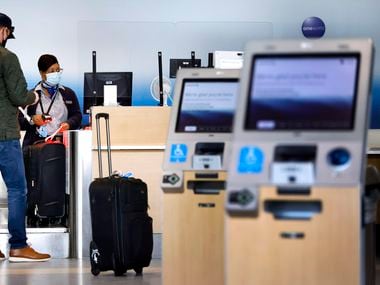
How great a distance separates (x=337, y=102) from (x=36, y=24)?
9446 mm

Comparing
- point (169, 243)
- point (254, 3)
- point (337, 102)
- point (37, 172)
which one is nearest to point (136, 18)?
point (254, 3)

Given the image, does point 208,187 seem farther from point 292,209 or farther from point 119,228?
point 119,228

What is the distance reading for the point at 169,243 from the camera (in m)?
5.27

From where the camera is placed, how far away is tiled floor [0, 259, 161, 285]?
7.04m

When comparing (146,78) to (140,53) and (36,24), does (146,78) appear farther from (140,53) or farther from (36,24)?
(36,24)

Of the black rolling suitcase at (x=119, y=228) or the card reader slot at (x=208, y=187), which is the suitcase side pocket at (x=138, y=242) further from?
the card reader slot at (x=208, y=187)

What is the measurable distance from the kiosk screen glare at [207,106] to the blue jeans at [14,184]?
2.70 m

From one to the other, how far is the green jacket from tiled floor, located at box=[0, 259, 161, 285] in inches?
38.6

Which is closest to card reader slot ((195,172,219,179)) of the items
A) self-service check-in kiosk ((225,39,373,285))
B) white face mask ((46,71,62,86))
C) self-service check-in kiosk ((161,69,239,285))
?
self-service check-in kiosk ((161,69,239,285))

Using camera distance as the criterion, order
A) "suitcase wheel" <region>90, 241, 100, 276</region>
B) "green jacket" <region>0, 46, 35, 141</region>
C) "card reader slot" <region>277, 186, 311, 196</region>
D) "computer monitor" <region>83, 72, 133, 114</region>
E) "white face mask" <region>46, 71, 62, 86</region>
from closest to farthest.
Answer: "card reader slot" <region>277, 186, 311, 196</region> < "suitcase wheel" <region>90, 241, 100, 276</region> < "green jacket" <region>0, 46, 35, 141</region> < "computer monitor" <region>83, 72, 133, 114</region> < "white face mask" <region>46, 71, 62, 86</region>

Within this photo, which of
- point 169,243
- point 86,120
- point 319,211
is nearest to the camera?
point 319,211

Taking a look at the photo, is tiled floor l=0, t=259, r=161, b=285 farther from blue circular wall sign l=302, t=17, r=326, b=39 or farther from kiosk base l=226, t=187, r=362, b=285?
blue circular wall sign l=302, t=17, r=326, b=39

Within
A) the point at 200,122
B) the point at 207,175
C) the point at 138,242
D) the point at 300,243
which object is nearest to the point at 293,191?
the point at 300,243

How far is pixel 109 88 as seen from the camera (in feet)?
29.7
